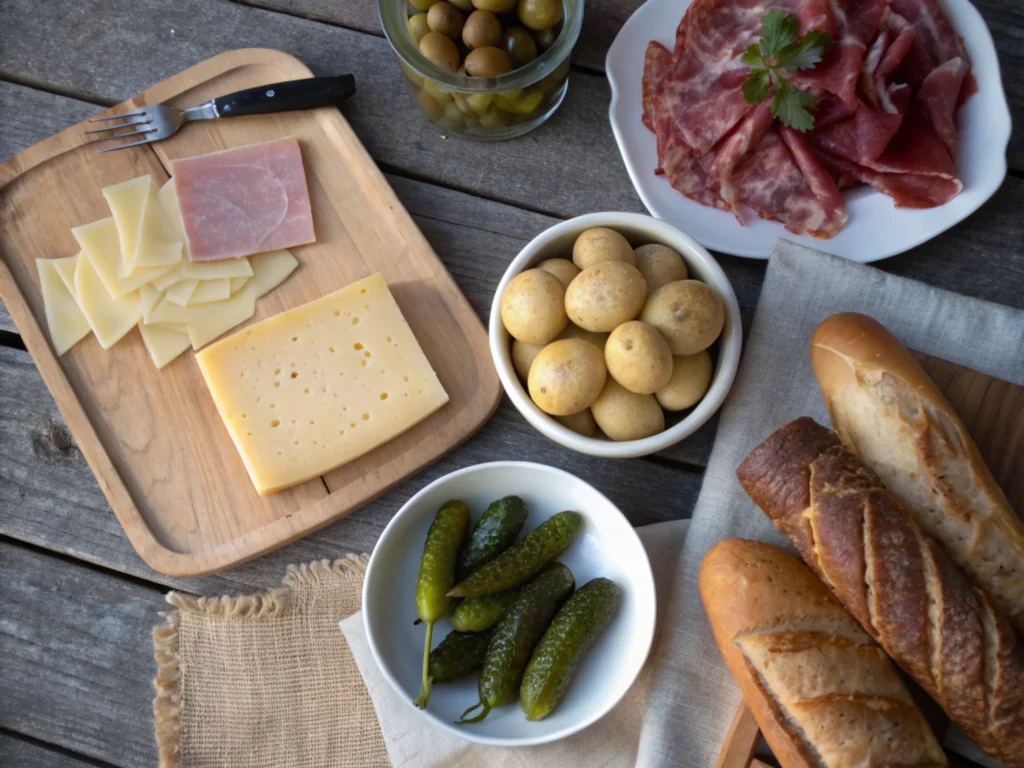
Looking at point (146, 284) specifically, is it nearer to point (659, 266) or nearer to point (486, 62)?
point (486, 62)

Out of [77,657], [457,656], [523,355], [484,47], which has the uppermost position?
[484,47]

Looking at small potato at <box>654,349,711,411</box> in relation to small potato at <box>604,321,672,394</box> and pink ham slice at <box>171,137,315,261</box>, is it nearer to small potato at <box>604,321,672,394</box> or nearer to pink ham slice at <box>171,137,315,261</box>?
small potato at <box>604,321,672,394</box>

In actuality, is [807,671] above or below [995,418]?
below

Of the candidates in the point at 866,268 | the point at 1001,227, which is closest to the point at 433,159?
the point at 866,268

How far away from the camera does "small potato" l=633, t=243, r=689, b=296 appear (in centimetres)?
118

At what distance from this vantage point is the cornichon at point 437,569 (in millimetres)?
1163

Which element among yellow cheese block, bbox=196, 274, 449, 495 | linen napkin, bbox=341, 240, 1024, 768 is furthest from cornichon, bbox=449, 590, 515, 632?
yellow cheese block, bbox=196, 274, 449, 495

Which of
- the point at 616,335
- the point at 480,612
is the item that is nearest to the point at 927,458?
the point at 616,335

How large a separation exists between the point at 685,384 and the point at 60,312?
1062 millimetres

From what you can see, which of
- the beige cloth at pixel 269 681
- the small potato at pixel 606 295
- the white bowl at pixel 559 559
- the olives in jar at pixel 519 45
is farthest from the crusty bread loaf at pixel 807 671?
the olives in jar at pixel 519 45

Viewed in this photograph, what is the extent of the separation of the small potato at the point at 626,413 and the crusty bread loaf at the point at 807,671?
20cm

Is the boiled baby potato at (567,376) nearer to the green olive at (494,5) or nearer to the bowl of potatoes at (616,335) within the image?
the bowl of potatoes at (616,335)

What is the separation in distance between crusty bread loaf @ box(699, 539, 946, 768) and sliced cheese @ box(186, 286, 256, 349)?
0.88m

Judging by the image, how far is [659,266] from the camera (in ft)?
3.86
